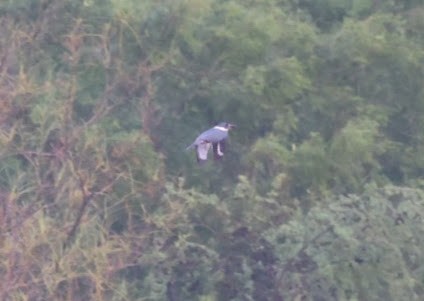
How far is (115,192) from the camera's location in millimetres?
9273

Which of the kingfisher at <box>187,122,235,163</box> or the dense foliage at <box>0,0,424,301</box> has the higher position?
the kingfisher at <box>187,122,235,163</box>

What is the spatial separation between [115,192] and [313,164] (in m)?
1.33

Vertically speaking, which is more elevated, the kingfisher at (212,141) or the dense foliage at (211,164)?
the kingfisher at (212,141)

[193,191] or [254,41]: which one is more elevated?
[254,41]

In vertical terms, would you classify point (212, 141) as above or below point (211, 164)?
above

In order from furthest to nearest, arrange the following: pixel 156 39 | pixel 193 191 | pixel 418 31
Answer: pixel 418 31
pixel 156 39
pixel 193 191

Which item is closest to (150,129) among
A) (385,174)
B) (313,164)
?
(313,164)

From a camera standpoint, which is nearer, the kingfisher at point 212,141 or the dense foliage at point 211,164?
the kingfisher at point 212,141

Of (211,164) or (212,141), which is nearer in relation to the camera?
(212,141)

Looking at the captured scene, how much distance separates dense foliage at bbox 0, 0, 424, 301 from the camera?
8.70m

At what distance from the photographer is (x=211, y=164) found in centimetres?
984

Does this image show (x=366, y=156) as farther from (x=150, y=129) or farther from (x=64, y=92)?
(x=64, y=92)

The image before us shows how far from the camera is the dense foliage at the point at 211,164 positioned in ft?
28.6

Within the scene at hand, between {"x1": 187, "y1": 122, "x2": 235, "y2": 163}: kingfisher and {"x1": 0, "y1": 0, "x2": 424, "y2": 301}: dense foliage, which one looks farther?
{"x1": 0, "y1": 0, "x2": 424, "y2": 301}: dense foliage
